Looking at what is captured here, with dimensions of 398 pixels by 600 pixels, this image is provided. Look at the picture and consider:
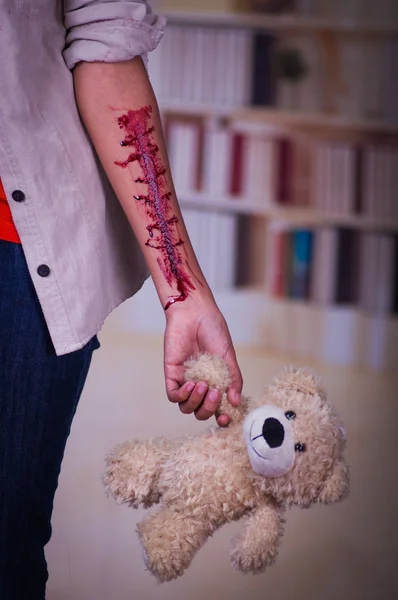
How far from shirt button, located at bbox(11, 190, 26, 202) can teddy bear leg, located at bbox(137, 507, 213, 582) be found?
379 millimetres

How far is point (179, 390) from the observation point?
0.87m

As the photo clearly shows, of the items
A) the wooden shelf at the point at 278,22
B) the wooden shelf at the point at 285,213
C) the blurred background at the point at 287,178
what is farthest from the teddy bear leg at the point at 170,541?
the wooden shelf at the point at 278,22

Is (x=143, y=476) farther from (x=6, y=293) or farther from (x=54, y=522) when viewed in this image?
(x=54, y=522)

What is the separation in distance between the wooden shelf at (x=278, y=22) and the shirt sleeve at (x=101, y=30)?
2883mm

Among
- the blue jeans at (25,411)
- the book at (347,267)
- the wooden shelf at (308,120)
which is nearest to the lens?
the blue jeans at (25,411)

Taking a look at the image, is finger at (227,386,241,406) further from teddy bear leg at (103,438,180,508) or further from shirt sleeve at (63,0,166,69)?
shirt sleeve at (63,0,166,69)

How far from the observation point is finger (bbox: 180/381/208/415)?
854mm

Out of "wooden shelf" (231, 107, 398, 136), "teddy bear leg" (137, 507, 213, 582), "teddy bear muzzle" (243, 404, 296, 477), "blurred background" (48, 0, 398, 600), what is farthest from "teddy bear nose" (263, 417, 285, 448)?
"wooden shelf" (231, 107, 398, 136)

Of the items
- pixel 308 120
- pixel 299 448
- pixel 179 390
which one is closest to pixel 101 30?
pixel 179 390

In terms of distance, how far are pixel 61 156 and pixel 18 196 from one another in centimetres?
7

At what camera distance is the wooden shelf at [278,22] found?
3547 millimetres

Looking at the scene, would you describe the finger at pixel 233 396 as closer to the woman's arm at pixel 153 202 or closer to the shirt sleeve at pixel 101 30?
the woman's arm at pixel 153 202

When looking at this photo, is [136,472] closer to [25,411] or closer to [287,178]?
[25,411]

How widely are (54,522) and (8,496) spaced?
1.06 meters
